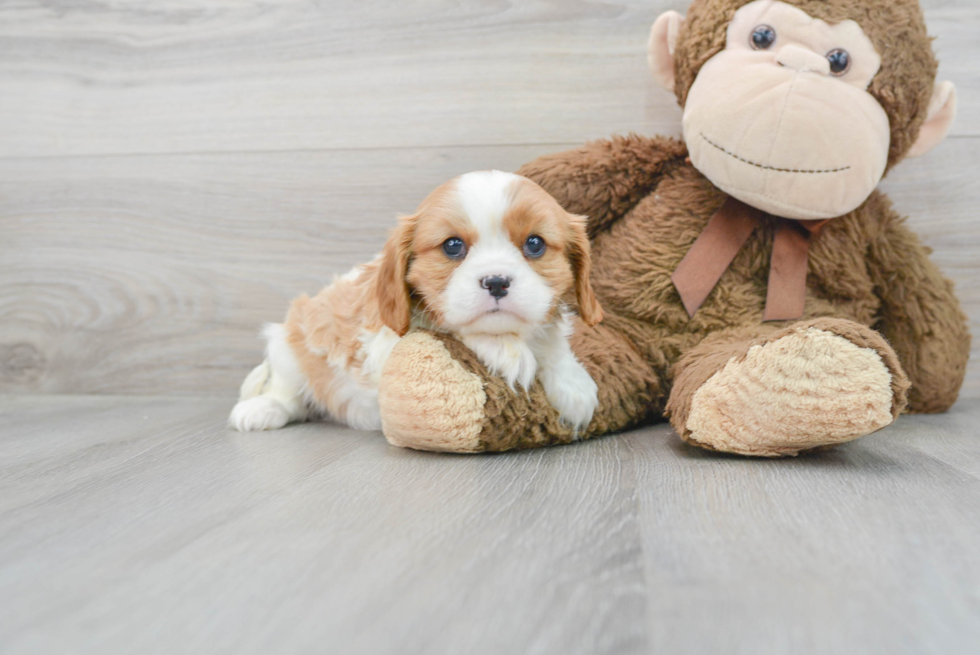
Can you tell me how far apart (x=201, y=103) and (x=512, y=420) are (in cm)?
108

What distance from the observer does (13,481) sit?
0.92 m

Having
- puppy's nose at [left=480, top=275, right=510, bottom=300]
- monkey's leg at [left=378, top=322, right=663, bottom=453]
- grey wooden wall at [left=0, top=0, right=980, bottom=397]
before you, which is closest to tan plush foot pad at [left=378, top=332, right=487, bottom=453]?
monkey's leg at [left=378, top=322, right=663, bottom=453]

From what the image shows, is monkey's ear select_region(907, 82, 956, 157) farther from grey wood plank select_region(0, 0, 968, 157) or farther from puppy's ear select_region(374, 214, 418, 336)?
puppy's ear select_region(374, 214, 418, 336)

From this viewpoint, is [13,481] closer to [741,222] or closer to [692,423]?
[692,423]

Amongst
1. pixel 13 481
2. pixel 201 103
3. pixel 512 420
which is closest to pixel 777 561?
pixel 512 420

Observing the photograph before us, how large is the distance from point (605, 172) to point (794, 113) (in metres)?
0.33

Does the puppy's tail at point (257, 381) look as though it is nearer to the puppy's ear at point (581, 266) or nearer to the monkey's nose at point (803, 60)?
the puppy's ear at point (581, 266)

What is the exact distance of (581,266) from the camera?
1.04 m

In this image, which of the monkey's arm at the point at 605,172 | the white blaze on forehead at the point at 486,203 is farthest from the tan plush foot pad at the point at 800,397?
the monkey's arm at the point at 605,172

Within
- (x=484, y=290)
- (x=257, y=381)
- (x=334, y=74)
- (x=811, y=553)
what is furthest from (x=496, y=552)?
(x=334, y=74)

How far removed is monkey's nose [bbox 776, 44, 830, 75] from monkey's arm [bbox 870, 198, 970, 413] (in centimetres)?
35

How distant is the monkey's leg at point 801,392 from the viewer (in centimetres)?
86

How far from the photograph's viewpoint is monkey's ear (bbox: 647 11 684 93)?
1251mm

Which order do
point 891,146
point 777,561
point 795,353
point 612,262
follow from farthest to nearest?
point 612,262 < point 891,146 < point 795,353 < point 777,561
